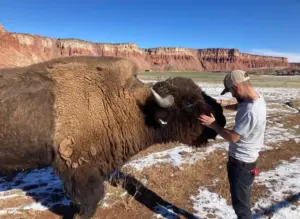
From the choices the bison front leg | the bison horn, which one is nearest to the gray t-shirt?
the bison horn

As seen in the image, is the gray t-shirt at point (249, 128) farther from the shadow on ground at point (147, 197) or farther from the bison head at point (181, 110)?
the shadow on ground at point (147, 197)

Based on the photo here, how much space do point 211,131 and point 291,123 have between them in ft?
27.0

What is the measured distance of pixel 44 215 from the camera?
4668mm

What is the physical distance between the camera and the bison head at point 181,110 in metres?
4.17

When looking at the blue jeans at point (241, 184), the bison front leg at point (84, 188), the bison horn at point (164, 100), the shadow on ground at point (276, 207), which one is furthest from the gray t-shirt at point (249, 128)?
the bison front leg at point (84, 188)

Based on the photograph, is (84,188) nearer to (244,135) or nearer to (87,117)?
(87,117)

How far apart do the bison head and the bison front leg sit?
3.89ft

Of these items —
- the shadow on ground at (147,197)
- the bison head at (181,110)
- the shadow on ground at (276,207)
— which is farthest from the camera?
the shadow on ground at (147,197)

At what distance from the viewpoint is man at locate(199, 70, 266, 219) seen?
10.5 ft

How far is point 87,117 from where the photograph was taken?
3959 millimetres

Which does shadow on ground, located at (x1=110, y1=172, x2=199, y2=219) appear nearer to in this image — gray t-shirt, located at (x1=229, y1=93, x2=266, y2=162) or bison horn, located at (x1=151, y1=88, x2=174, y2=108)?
gray t-shirt, located at (x1=229, y1=93, x2=266, y2=162)

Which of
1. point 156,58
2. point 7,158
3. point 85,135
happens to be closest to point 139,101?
point 85,135

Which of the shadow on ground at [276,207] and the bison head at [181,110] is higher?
the bison head at [181,110]

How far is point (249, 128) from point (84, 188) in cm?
252
